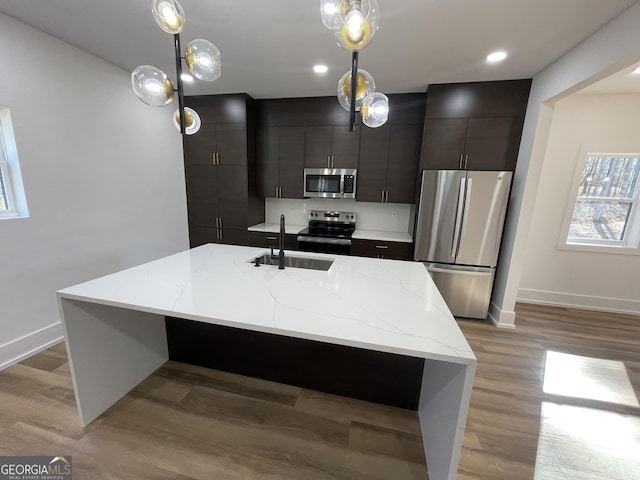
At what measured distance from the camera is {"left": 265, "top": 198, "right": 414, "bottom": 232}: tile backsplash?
3684 millimetres

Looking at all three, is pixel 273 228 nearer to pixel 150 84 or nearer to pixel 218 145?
pixel 218 145

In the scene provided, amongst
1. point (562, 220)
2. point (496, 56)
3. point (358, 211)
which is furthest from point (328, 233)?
point (562, 220)

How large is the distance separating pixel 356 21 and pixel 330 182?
2.56m

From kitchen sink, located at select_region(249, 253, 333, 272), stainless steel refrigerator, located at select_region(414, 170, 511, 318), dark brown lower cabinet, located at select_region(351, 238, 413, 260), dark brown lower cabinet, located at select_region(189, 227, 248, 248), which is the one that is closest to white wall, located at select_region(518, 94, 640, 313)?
stainless steel refrigerator, located at select_region(414, 170, 511, 318)

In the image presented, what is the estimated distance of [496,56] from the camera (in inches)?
88.2

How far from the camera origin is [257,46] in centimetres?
218

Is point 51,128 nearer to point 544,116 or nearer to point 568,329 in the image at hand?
point 544,116

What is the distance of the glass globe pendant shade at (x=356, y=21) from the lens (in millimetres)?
928

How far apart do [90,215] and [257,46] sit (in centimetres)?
225

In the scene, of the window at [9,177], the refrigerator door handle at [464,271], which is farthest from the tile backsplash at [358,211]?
the window at [9,177]

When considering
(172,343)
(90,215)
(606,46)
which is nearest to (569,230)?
(606,46)

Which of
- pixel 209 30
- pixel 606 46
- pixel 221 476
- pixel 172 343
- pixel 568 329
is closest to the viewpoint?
pixel 221 476

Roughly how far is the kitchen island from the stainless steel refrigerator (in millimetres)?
1125

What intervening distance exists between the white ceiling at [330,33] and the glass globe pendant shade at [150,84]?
31.0 inches
